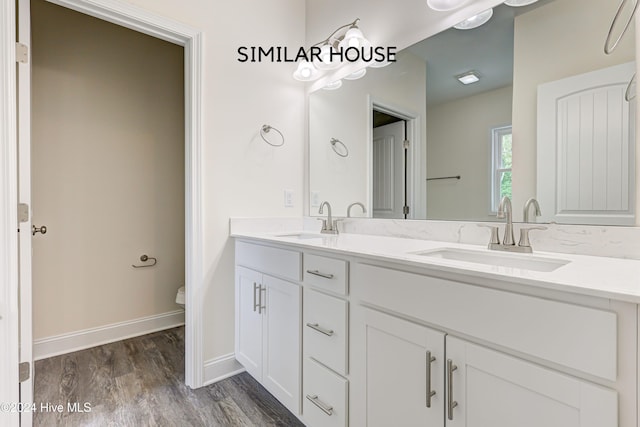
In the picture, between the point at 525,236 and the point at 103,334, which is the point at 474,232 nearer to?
the point at 525,236

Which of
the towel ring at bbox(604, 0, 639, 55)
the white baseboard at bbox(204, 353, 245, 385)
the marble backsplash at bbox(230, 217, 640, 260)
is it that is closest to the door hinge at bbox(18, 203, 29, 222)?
the marble backsplash at bbox(230, 217, 640, 260)

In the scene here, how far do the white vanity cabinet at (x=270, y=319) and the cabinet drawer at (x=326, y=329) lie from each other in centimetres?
7

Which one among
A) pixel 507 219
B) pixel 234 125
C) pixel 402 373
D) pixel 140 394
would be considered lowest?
pixel 140 394

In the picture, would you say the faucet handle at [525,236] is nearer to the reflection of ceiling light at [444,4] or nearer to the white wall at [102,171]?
the reflection of ceiling light at [444,4]

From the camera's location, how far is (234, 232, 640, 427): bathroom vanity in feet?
2.11

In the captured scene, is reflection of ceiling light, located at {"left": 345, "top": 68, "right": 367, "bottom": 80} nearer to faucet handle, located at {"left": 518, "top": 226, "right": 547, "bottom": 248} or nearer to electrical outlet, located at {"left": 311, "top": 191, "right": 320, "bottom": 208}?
electrical outlet, located at {"left": 311, "top": 191, "right": 320, "bottom": 208}

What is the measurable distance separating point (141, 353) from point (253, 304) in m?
1.12

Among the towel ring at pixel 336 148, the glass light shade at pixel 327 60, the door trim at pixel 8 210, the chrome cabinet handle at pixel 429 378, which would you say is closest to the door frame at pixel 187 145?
the door trim at pixel 8 210

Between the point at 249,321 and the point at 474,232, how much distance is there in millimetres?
1271

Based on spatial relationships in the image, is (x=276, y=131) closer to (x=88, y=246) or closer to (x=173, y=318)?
(x=88, y=246)

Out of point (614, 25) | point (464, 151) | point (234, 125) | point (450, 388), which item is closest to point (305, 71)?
point (234, 125)

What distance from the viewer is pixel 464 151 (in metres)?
1.52

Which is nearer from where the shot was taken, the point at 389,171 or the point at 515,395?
the point at 515,395

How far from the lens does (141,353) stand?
7.22ft
